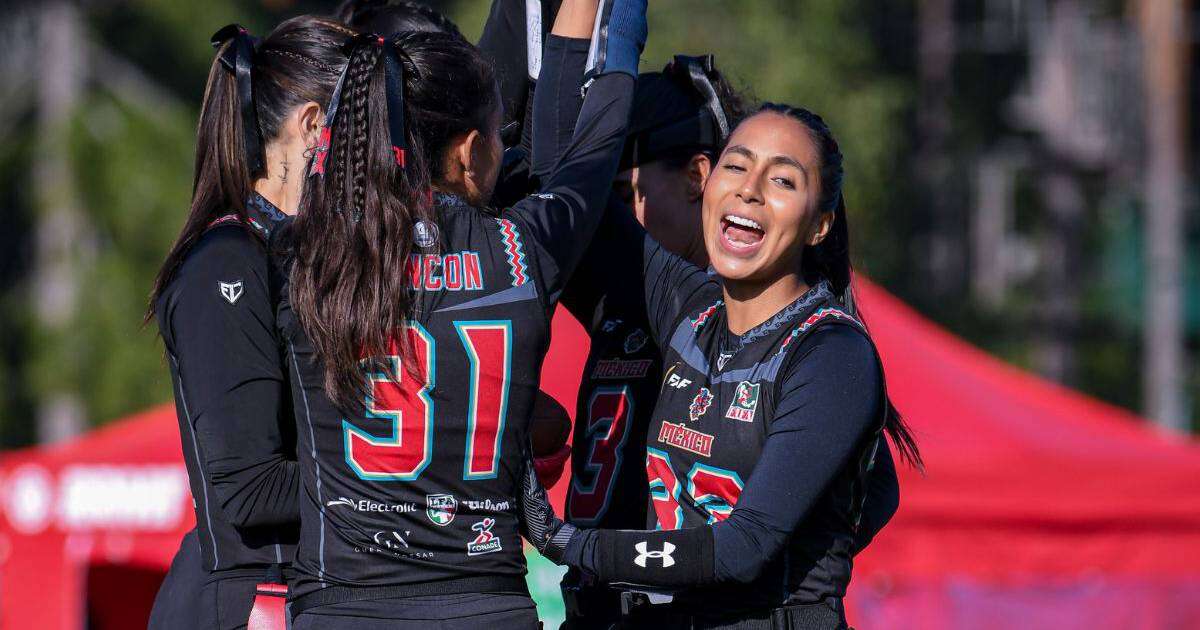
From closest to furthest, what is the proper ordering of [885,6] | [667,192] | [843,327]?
1. [843,327]
2. [667,192]
3. [885,6]

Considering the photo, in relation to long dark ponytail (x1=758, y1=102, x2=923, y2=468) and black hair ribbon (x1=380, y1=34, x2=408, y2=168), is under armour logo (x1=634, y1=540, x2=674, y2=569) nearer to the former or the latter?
long dark ponytail (x1=758, y1=102, x2=923, y2=468)

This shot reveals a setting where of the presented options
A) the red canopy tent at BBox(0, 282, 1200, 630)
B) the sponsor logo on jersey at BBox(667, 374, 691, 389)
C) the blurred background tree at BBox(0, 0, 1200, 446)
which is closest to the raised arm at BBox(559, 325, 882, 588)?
the sponsor logo on jersey at BBox(667, 374, 691, 389)

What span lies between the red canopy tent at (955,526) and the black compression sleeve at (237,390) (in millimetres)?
3730

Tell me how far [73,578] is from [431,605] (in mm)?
4565

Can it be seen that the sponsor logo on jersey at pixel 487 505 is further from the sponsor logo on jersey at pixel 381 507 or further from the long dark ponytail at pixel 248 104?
the long dark ponytail at pixel 248 104

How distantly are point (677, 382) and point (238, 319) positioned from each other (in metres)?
0.78

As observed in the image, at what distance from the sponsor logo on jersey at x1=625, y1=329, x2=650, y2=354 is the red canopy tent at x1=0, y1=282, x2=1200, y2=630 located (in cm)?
315

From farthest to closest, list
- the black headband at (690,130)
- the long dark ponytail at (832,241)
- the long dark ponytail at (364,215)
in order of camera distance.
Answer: the black headband at (690,130) < the long dark ponytail at (832,241) < the long dark ponytail at (364,215)

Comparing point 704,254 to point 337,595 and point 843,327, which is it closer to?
point 843,327

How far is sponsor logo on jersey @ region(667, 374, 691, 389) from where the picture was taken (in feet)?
8.45

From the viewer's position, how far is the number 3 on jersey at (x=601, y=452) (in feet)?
9.18

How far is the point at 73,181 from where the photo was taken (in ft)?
47.2

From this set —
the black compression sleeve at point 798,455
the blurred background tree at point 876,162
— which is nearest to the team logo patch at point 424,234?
the black compression sleeve at point 798,455

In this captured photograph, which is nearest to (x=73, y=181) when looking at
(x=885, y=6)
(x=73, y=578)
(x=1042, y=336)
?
(x=73, y=578)
